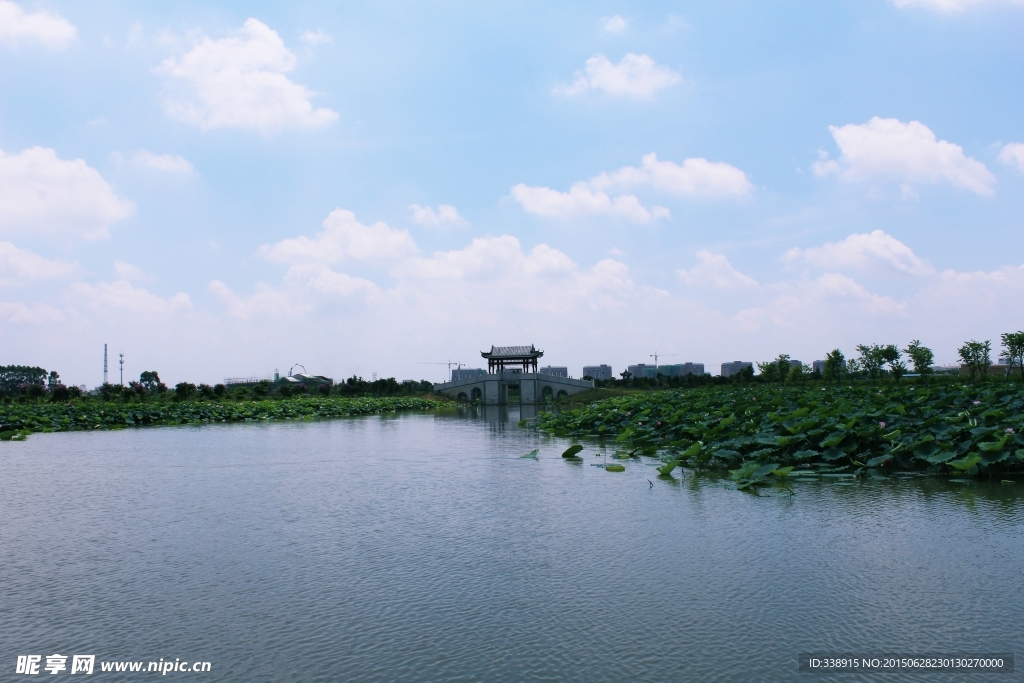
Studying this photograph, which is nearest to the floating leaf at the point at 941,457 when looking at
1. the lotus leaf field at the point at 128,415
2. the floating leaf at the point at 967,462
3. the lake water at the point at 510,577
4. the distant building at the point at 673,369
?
the floating leaf at the point at 967,462

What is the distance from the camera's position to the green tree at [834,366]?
41.7 meters

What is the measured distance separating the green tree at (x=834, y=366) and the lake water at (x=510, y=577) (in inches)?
1485

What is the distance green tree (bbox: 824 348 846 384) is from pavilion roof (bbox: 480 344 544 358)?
21381 millimetres

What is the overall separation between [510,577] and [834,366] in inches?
1672

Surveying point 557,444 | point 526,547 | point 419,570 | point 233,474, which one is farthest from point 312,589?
point 557,444

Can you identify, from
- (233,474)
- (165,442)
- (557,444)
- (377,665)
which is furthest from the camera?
(165,442)

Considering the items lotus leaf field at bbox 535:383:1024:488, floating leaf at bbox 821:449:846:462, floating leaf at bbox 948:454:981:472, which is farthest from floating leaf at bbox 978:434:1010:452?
floating leaf at bbox 821:449:846:462

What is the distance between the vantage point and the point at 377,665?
3.12 metres

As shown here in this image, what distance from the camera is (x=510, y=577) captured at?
4383mm

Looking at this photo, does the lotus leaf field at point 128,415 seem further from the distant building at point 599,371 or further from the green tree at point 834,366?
the distant building at point 599,371

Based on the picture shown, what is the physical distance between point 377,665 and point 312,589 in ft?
3.95

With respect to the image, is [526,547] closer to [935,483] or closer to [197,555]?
[197,555]

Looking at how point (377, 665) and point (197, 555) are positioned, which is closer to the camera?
point (377, 665)

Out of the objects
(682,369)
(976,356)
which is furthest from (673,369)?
(976,356)
